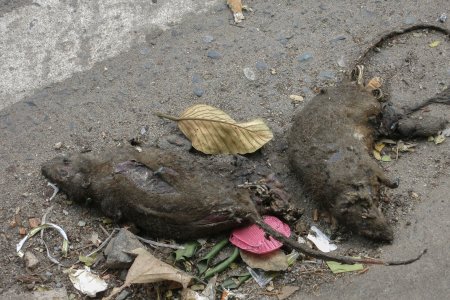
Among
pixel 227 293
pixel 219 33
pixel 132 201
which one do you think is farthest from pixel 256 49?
pixel 227 293

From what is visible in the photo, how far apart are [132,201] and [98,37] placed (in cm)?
143

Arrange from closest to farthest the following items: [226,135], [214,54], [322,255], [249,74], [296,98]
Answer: [322,255] < [226,135] < [296,98] < [249,74] < [214,54]

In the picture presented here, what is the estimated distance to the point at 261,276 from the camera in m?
3.17

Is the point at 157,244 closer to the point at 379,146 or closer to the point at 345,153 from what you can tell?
the point at 345,153

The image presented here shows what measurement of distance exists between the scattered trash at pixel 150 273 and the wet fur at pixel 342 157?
0.81 metres

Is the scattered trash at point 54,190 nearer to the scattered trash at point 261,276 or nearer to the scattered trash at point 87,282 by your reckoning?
the scattered trash at point 87,282

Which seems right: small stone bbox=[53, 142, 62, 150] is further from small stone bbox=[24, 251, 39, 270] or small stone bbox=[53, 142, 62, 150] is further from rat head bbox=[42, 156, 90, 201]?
Answer: small stone bbox=[24, 251, 39, 270]

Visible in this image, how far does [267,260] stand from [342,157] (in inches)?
25.0

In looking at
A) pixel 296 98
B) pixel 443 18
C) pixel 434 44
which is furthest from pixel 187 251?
pixel 443 18

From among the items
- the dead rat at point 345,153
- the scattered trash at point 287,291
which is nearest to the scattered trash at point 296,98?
the dead rat at point 345,153

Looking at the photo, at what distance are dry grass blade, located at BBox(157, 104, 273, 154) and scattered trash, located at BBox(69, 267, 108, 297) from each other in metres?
0.87

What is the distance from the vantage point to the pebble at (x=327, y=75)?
158 inches

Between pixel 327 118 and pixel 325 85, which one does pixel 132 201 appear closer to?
pixel 327 118

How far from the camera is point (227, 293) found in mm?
3115
